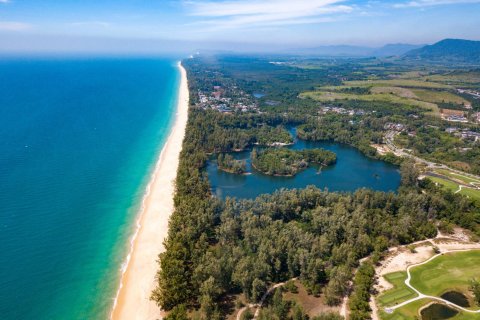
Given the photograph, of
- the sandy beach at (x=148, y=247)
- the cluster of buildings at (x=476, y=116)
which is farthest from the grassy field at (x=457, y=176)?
the sandy beach at (x=148, y=247)

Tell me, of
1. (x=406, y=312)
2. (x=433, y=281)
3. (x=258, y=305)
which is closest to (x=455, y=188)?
(x=433, y=281)

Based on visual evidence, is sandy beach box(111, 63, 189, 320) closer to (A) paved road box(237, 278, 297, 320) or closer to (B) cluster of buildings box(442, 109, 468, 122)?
(A) paved road box(237, 278, 297, 320)

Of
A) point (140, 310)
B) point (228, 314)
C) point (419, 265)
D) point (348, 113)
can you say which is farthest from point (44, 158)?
point (348, 113)

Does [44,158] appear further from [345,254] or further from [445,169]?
[445,169]

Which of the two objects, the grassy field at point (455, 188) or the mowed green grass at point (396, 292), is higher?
the grassy field at point (455, 188)

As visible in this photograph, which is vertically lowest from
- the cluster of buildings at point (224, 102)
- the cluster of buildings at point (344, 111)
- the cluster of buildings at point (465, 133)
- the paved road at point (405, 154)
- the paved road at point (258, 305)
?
the paved road at point (258, 305)

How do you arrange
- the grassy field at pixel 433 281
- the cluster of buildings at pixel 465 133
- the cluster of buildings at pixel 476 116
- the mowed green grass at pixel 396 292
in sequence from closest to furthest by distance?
the grassy field at pixel 433 281, the mowed green grass at pixel 396 292, the cluster of buildings at pixel 465 133, the cluster of buildings at pixel 476 116

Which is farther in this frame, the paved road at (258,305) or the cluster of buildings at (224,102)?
the cluster of buildings at (224,102)

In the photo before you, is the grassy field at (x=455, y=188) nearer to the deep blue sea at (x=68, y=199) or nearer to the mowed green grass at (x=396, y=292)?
the mowed green grass at (x=396, y=292)

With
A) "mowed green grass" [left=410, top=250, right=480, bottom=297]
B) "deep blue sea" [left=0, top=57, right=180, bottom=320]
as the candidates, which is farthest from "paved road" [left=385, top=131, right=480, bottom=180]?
"deep blue sea" [left=0, top=57, right=180, bottom=320]
